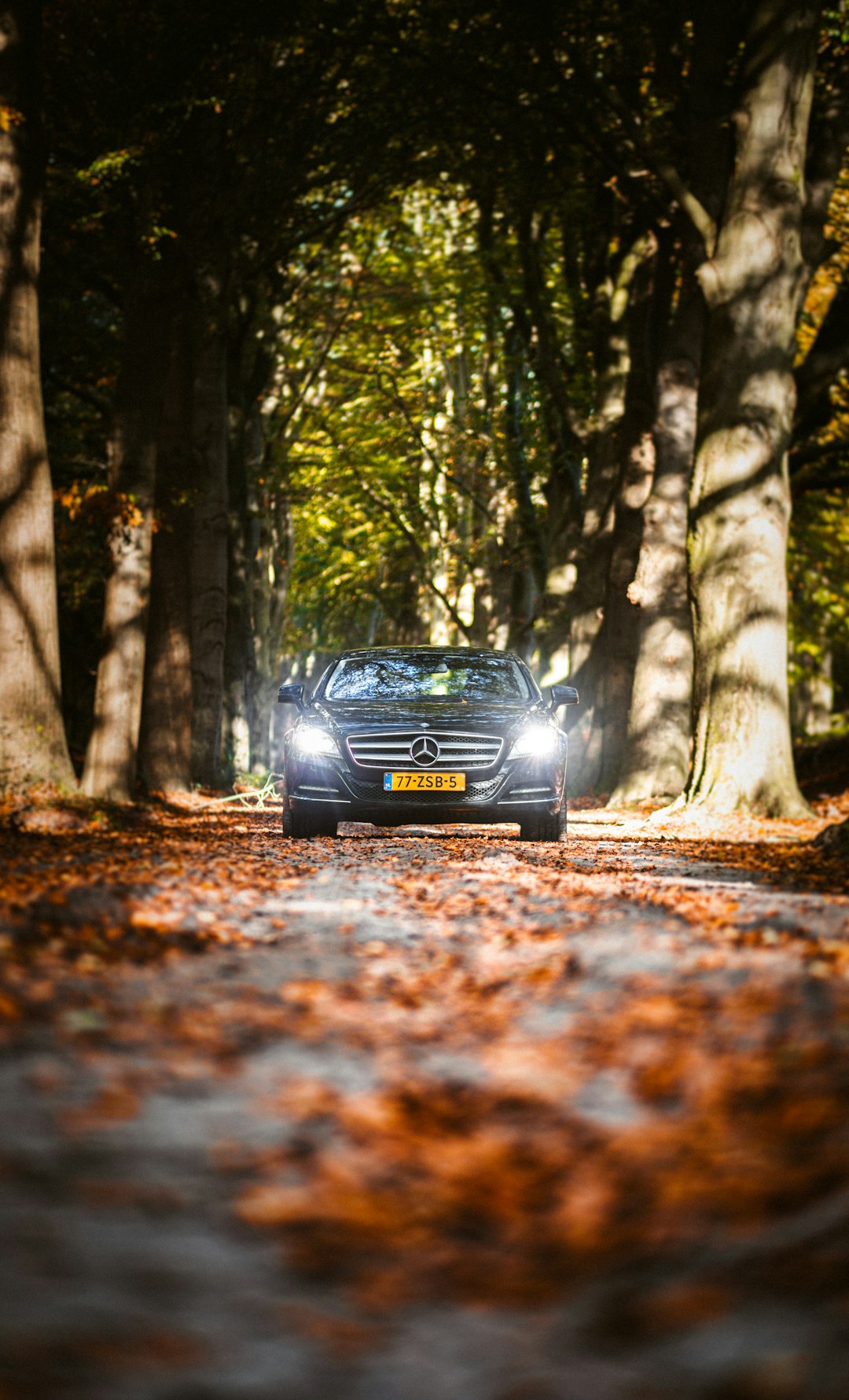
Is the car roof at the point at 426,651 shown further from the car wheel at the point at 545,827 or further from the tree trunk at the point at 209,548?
the tree trunk at the point at 209,548

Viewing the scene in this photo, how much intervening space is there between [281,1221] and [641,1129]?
37.3 inches

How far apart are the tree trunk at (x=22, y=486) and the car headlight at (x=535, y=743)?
11.6ft

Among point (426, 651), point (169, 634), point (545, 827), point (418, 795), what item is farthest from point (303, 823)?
point (169, 634)

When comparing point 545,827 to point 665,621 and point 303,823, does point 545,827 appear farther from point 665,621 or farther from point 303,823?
point 665,621

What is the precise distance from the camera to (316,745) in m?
11.0

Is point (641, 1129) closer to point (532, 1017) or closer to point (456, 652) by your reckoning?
point (532, 1017)

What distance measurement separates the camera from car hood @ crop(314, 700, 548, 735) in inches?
434

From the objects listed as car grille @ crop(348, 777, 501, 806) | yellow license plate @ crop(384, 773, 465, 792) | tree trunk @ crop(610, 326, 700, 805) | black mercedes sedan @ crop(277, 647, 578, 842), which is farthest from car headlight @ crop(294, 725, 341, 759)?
tree trunk @ crop(610, 326, 700, 805)

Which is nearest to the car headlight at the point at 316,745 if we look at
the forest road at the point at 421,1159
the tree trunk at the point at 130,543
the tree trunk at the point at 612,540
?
the tree trunk at the point at 130,543

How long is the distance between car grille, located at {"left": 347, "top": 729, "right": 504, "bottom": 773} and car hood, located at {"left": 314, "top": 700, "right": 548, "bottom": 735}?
84mm

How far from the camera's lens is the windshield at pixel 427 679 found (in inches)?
464

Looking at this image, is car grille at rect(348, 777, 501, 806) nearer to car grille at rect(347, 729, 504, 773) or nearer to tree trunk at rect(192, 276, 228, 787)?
car grille at rect(347, 729, 504, 773)

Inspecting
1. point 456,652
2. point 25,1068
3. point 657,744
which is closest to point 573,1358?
point 25,1068

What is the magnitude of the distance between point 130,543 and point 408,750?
4697 millimetres
